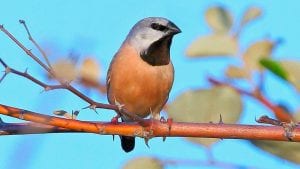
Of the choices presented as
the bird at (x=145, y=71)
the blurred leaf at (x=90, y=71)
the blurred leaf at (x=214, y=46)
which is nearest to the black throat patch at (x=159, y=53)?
the bird at (x=145, y=71)

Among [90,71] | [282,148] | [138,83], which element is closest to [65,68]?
[282,148]

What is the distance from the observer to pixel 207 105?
194 cm

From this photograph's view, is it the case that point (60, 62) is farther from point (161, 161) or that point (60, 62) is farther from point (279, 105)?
point (279, 105)

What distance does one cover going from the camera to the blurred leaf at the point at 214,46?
214 cm

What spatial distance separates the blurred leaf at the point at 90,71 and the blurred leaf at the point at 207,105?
395 millimetres

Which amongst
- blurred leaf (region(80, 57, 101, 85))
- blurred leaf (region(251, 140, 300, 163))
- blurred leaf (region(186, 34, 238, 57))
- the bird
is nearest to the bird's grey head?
the bird

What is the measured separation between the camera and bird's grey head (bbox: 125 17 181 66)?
13.0 feet

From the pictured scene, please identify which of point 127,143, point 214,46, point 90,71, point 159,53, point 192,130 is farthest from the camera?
point 127,143

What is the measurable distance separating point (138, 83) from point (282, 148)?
1.92 meters

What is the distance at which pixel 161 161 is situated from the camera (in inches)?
77.0

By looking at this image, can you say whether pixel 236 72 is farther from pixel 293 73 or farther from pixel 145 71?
pixel 145 71

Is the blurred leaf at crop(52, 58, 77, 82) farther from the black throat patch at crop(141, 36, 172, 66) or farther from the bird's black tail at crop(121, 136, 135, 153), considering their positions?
the bird's black tail at crop(121, 136, 135, 153)

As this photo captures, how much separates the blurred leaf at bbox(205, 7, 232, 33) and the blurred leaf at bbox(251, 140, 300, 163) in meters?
0.38

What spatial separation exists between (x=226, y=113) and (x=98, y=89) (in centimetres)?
56
